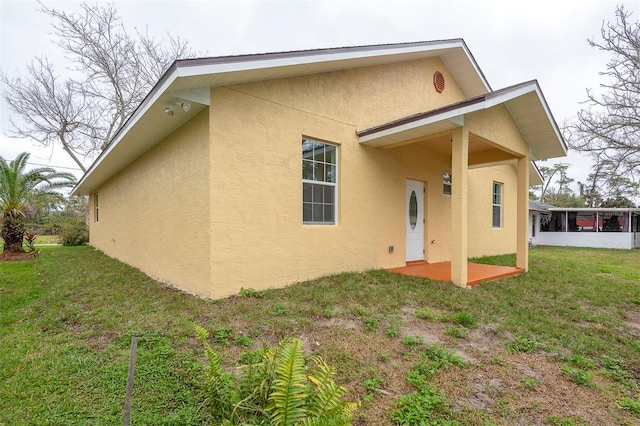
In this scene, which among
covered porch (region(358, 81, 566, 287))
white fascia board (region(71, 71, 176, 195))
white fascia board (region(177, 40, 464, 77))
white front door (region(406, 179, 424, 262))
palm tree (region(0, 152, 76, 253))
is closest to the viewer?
white fascia board (region(177, 40, 464, 77))

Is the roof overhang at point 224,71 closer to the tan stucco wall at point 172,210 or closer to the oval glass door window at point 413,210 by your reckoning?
the tan stucco wall at point 172,210

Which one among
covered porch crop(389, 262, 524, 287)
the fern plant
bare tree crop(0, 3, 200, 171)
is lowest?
covered porch crop(389, 262, 524, 287)

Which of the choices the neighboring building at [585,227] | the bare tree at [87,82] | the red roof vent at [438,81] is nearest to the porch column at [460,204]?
the red roof vent at [438,81]

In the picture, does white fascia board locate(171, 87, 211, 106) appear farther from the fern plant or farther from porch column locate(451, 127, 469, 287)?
porch column locate(451, 127, 469, 287)

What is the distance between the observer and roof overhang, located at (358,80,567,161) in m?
5.36

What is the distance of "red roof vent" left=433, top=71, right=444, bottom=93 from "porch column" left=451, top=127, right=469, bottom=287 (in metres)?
3.81

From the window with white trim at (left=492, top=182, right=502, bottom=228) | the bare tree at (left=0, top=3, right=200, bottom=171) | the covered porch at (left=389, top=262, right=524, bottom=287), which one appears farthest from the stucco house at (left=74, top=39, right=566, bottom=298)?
the bare tree at (left=0, top=3, right=200, bottom=171)

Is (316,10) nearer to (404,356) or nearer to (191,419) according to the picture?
(404,356)

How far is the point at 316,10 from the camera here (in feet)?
37.4

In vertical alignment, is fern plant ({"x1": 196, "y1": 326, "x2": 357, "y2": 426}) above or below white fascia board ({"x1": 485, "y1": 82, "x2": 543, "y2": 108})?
below

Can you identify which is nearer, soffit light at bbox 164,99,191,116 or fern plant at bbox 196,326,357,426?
fern plant at bbox 196,326,357,426

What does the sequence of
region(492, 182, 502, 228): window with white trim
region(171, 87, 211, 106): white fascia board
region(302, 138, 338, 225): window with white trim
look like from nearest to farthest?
region(171, 87, 211, 106): white fascia board < region(302, 138, 338, 225): window with white trim < region(492, 182, 502, 228): window with white trim

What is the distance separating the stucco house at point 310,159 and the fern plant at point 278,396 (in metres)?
2.95

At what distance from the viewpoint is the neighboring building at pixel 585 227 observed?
757 inches
